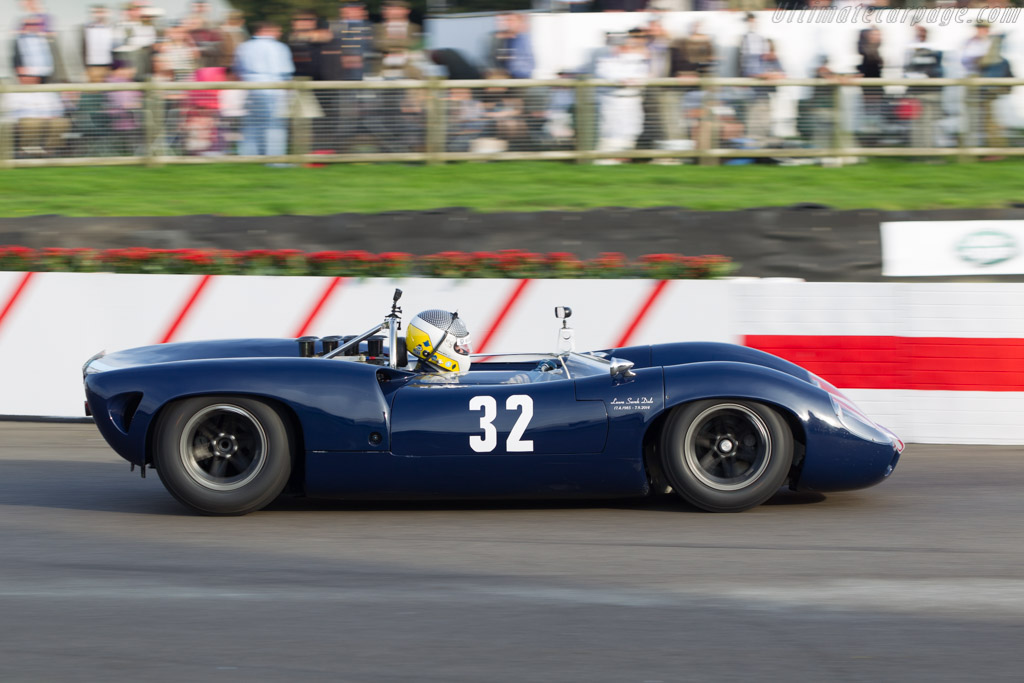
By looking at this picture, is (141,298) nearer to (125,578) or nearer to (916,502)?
(125,578)

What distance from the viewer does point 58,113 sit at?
13.6 meters

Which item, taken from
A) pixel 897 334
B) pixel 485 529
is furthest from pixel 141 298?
pixel 897 334

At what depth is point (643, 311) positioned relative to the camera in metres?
8.81

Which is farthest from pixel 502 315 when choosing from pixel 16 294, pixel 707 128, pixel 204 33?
pixel 204 33

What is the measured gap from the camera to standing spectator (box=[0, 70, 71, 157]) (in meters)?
13.6

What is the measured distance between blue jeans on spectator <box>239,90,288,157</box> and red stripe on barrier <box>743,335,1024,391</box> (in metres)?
6.69

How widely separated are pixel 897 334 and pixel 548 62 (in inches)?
264

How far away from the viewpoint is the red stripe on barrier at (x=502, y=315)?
894 cm

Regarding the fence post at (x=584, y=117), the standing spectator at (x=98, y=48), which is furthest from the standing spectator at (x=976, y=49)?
the standing spectator at (x=98, y=48)

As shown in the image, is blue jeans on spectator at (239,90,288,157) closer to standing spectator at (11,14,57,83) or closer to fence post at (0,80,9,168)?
standing spectator at (11,14,57,83)

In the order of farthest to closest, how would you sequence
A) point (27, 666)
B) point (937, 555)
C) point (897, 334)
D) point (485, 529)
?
point (897, 334) < point (485, 529) < point (937, 555) < point (27, 666)

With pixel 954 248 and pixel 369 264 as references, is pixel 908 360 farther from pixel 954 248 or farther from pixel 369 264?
pixel 369 264

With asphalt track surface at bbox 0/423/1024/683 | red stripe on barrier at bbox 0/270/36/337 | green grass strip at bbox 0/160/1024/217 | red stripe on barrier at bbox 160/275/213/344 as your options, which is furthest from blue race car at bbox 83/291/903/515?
green grass strip at bbox 0/160/1024/217

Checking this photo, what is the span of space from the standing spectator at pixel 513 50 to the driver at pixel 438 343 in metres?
7.96
